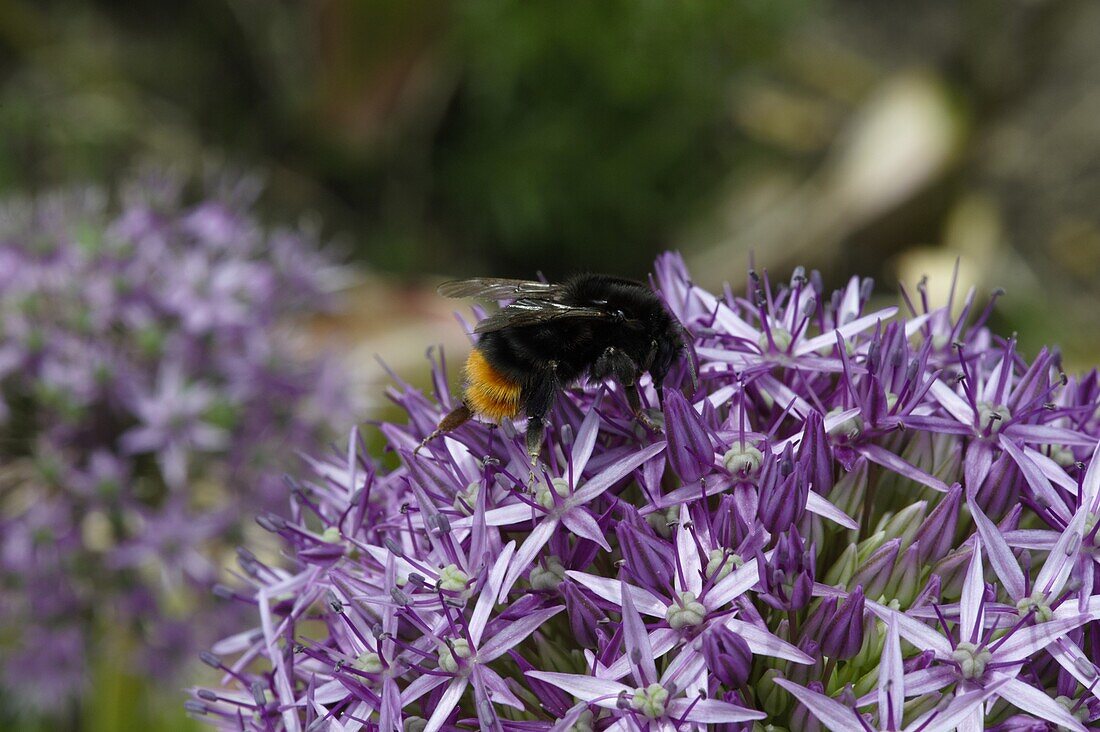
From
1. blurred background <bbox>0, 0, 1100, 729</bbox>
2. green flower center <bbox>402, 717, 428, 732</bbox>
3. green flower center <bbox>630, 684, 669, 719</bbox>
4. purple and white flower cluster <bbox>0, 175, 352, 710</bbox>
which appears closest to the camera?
green flower center <bbox>630, 684, 669, 719</bbox>

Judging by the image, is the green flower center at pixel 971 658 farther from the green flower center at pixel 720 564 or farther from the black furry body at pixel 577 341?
the black furry body at pixel 577 341

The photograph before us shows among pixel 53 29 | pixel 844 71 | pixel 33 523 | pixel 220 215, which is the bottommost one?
pixel 33 523

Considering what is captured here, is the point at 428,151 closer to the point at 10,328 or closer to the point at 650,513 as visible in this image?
the point at 10,328

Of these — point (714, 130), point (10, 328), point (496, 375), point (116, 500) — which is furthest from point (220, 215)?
point (714, 130)

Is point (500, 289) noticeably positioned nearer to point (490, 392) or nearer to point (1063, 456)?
point (490, 392)

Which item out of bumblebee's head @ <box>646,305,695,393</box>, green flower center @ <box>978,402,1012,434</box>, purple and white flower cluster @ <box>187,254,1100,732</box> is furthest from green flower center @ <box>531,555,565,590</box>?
green flower center @ <box>978,402,1012,434</box>

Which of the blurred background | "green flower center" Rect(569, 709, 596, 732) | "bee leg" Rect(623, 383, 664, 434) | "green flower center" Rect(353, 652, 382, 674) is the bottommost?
"green flower center" Rect(353, 652, 382, 674)

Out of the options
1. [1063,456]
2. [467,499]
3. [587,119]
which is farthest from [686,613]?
[587,119]

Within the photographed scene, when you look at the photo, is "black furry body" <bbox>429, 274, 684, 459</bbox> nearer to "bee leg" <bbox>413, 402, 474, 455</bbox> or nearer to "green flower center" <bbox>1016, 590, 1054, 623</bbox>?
"bee leg" <bbox>413, 402, 474, 455</bbox>
